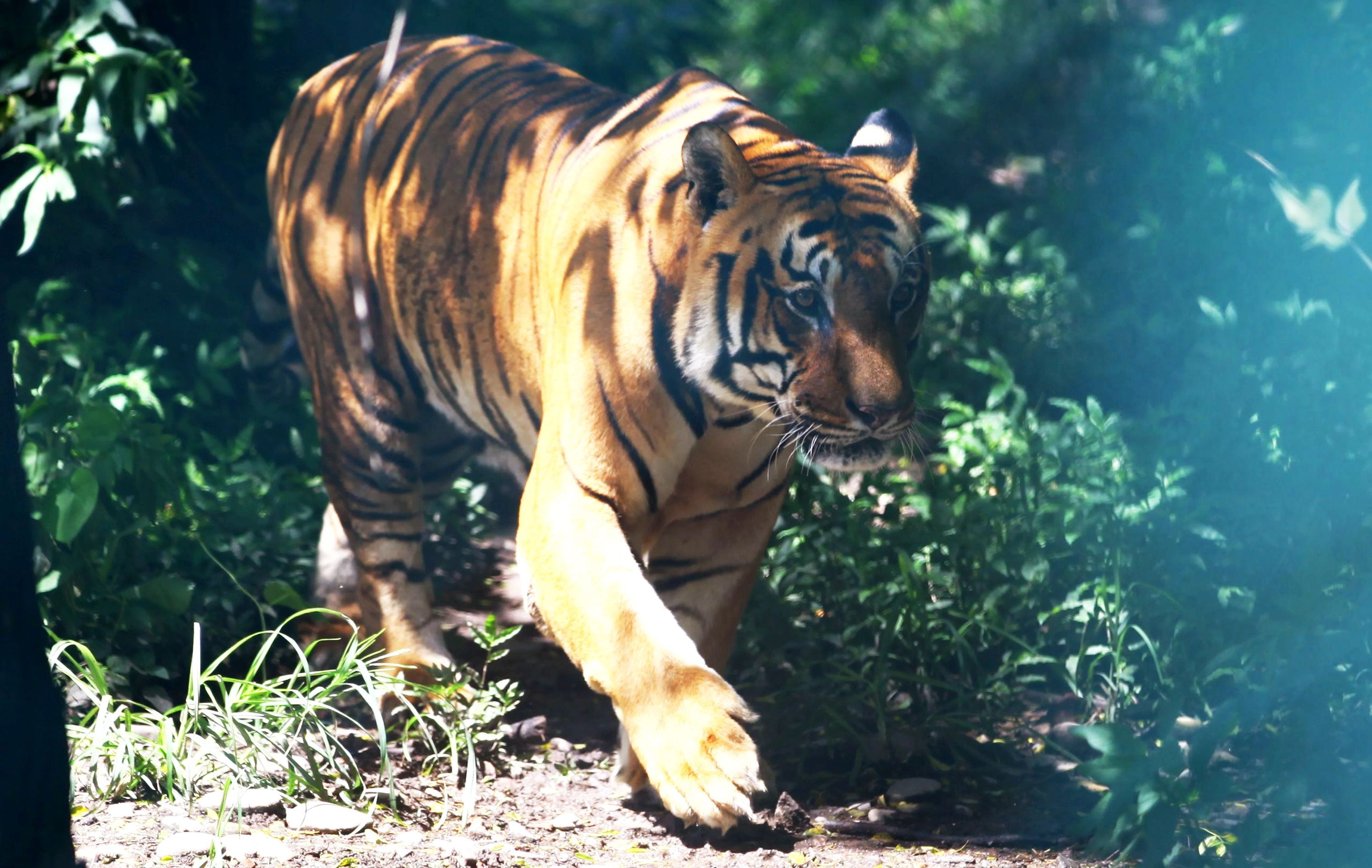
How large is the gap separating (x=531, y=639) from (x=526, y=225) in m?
1.54

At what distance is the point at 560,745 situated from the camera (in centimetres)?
354

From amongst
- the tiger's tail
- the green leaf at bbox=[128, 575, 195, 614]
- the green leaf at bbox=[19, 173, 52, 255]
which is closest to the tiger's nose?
the green leaf at bbox=[128, 575, 195, 614]

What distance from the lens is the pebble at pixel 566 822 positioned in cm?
299

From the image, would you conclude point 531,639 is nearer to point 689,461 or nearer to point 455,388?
point 455,388

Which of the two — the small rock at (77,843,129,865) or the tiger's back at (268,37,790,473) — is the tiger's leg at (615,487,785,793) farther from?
the small rock at (77,843,129,865)

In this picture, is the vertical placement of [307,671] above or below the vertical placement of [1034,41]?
below

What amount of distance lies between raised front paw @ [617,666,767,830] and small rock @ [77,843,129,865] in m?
0.91

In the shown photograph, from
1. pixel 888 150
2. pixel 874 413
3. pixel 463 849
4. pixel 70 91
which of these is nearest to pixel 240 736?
pixel 463 849

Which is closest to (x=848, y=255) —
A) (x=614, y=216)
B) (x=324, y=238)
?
(x=614, y=216)

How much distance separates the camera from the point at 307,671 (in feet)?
9.53

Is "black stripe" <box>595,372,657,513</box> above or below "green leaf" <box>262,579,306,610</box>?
above

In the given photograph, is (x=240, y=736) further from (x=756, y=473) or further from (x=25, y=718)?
(x=756, y=473)

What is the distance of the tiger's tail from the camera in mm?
4520

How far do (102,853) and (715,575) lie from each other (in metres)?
1.41
